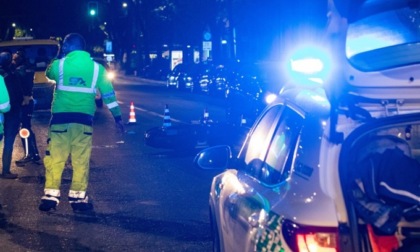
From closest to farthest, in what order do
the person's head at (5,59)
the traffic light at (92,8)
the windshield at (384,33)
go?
1. the windshield at (384,33)
2. the person's head at (5,59)
3. the traffic light at (92,8)

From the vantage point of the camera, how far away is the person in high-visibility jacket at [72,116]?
350 inches

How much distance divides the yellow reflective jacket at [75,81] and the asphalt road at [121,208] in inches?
45.3

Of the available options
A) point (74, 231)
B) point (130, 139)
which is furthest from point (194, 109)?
point (74, 231)

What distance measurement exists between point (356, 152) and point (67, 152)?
5653 millimetres

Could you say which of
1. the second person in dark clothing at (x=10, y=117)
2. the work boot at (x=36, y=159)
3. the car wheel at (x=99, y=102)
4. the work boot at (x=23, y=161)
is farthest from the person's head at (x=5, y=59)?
the car wheel at (x=99, y=102)

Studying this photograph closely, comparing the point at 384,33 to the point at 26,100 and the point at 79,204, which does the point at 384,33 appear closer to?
the point at 79,204

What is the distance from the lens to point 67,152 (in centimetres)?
895

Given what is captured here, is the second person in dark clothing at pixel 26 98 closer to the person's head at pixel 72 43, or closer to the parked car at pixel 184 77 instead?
the person's head at pixel 72 43

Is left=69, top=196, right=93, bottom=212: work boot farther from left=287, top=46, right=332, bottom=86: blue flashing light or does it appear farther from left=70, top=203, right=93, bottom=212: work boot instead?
left=287, top=46, right=332, bottom=86: blue flashing light

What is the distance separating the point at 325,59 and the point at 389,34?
2.08ft

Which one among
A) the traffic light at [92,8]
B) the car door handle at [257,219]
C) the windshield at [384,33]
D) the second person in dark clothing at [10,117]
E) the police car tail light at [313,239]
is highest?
the windshield at [384,33]

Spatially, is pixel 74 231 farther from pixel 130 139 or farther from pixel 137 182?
pixel 130 139

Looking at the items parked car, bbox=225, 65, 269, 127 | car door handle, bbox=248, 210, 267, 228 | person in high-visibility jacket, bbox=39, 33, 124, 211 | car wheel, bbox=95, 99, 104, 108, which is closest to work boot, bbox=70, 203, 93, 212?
person in high-visibility jacket, bbox=39, 33, 124, 211

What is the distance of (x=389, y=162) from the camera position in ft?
12.3
